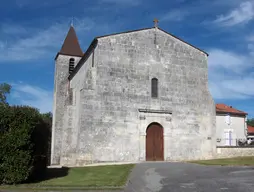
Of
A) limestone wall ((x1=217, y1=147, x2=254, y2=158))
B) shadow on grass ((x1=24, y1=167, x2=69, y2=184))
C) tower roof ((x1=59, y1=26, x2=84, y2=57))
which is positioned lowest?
shadow on grass ((x1=24, y1=167, x2=69, y2=184))

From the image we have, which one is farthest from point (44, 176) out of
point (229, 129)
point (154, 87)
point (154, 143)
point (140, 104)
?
point (229, 129)

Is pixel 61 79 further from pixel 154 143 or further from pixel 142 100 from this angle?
pixel 154 143

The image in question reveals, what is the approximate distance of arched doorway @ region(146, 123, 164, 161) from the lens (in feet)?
64.9

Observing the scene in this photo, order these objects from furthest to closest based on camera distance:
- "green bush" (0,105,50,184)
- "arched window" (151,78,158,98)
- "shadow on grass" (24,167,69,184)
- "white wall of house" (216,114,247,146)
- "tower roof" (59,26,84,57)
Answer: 1. "white wall of house" (216,114,247,146)
2. "tower roof" (59,26,84,57)
3. "arched window" (151,78,158,98)
4. "shadow on grass" (24,167,69,184)
5. "green bush" (0,105,50,184)

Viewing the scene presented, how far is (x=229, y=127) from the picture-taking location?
3231cm

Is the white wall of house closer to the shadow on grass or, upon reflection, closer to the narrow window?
the narrow window

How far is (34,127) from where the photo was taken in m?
10.2

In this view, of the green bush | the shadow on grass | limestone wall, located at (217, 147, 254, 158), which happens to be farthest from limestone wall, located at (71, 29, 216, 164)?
the green bush

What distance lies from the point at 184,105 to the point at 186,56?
12.4ft

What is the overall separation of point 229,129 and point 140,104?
1632 cm

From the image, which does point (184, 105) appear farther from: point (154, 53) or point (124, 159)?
point (124, 159)

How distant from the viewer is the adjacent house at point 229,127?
31438 millimetres

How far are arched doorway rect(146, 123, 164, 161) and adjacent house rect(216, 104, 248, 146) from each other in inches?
508

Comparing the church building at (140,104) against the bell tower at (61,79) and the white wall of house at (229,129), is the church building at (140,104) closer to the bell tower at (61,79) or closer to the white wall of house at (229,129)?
the bell tower at (61,79)
